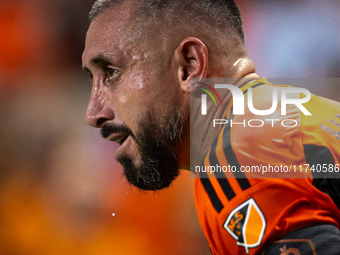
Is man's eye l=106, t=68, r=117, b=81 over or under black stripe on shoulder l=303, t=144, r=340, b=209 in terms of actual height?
over

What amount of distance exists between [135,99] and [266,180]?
0.64 m

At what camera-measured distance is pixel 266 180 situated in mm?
773

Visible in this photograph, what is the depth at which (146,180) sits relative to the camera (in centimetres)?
133

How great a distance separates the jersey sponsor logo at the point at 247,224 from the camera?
75cm

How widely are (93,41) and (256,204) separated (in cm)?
97

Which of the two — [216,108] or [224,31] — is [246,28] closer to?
[224,31]

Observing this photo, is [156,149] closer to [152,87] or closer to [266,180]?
[152,87]

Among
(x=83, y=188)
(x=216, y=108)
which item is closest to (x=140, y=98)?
(x=216, y=108)

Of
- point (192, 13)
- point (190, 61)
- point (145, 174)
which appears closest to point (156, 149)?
point (145, 174)

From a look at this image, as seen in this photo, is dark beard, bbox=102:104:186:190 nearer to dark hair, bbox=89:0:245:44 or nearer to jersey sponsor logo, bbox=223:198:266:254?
dark hair, bbox=89:0:245:44

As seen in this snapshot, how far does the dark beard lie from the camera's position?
1.22 metres

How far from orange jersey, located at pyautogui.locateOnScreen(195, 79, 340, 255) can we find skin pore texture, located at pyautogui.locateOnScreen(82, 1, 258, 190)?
32 cm

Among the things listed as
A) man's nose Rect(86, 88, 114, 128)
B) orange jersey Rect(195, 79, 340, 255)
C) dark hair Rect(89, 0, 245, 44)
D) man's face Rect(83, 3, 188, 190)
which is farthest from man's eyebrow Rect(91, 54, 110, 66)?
orange jersey Rect(195, 79, 340, 255)

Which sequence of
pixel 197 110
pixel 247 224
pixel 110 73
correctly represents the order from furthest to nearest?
pixel 110 73
pixel 197 110
pixel 247 224
